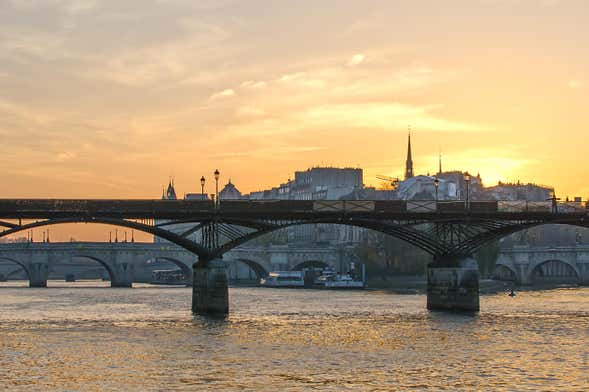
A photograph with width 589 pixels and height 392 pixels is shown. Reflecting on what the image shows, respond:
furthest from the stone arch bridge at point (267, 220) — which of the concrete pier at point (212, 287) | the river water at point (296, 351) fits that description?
the river water at point (296, 351)

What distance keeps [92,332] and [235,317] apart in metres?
19.6

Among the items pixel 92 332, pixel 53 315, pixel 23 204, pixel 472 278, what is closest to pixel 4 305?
pixel 53 315

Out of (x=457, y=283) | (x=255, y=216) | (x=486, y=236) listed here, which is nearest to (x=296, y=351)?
(x=255, y=216)

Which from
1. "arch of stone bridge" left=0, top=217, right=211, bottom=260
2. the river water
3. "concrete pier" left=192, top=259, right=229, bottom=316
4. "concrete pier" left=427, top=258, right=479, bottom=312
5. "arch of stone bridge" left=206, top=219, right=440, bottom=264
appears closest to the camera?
the river water

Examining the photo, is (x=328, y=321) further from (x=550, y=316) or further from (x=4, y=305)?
(x=4, y=305)

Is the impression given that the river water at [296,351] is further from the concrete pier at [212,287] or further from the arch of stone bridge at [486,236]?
the arch of stone bridge at [486,236]

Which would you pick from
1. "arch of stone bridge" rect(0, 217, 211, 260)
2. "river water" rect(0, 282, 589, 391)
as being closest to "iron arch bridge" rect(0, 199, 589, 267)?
"arch of stone bridge" rect(0, 217, 211, 260)

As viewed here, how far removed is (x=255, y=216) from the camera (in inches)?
3905

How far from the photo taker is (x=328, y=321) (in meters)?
97.6

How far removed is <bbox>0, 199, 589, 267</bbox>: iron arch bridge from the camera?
9694 cm

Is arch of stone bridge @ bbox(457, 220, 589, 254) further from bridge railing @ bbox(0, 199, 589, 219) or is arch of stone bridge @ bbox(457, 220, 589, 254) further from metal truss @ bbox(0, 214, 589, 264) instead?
bridge railing @ bbox(0, 199, 589, 219)

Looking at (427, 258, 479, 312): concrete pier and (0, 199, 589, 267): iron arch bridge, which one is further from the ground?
(0, 199, 589, 267): iron arch bridge

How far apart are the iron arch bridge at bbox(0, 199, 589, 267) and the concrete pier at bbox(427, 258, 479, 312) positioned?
915 mm

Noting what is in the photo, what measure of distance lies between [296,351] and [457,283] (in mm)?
39258
